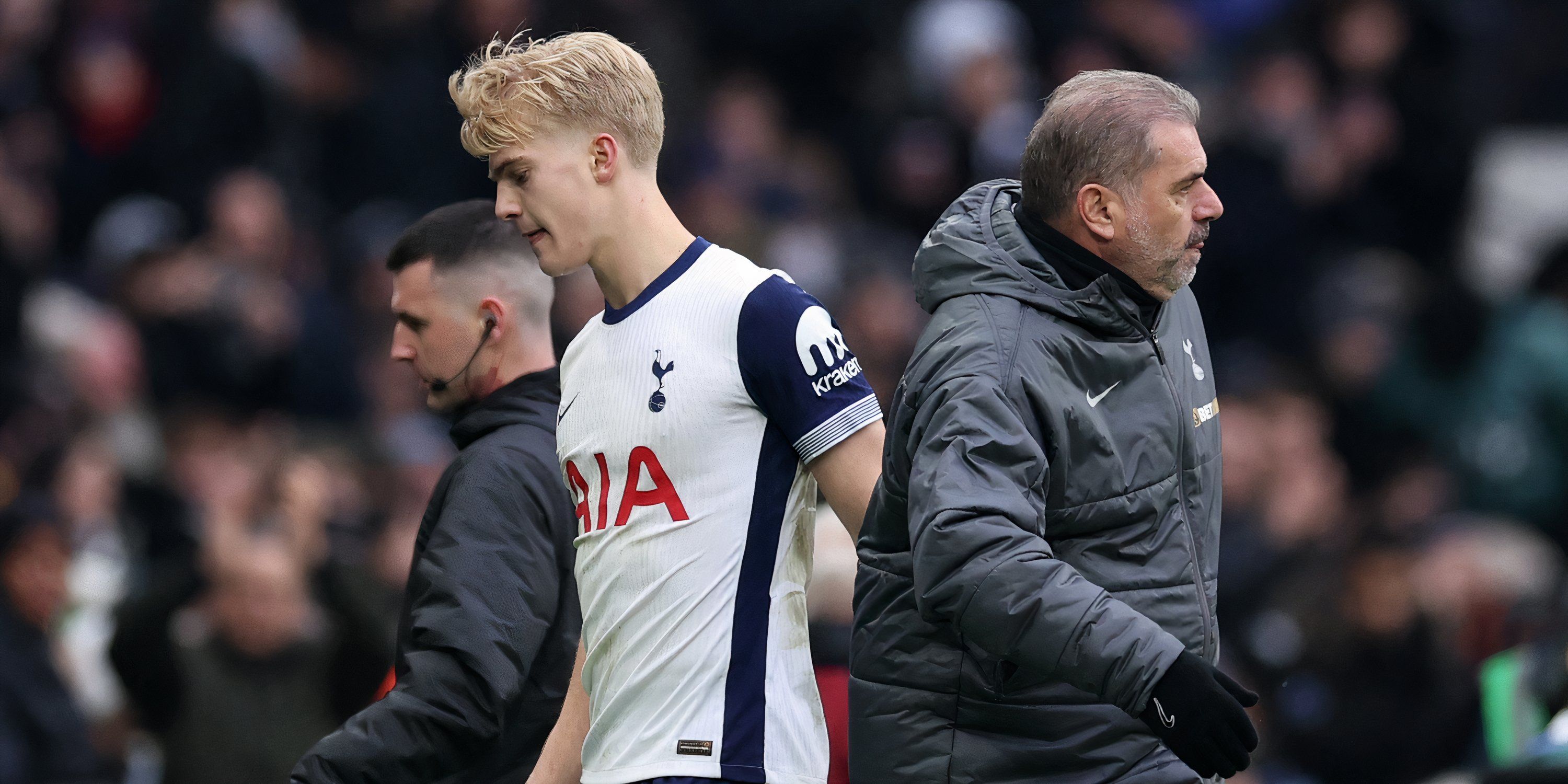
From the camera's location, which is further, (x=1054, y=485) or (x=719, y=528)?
(x=719, y=528)

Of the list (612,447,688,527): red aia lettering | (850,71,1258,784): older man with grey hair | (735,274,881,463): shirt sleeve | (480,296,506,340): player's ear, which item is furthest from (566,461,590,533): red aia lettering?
(480,296,506,340): player's ear

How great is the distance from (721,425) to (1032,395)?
0.60 m

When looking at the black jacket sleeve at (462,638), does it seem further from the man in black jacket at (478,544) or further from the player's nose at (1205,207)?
the player's nose at (1205,207)

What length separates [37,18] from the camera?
468 inches

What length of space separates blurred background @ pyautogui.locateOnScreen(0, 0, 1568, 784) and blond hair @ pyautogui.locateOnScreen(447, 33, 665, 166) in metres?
3.77

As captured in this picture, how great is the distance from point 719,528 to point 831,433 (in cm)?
27

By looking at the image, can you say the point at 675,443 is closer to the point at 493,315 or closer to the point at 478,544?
the point at 478,544

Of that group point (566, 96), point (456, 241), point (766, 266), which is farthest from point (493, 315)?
point (766, 266)

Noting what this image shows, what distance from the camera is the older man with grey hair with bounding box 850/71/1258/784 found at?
10.5 ft

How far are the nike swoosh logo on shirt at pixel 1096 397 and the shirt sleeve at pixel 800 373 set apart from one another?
16.4 inches

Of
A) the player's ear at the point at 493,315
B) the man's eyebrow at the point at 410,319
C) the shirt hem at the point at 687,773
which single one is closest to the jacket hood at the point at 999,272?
the shirt hem at the point at 687,773

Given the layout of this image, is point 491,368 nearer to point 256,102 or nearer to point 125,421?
point 125,421

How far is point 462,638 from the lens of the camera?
4.04 metres

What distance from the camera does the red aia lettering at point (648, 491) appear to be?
144 inches
